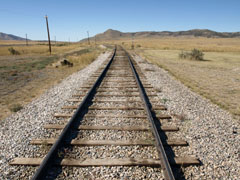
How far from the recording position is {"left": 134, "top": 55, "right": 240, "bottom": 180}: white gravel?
10.0 ft

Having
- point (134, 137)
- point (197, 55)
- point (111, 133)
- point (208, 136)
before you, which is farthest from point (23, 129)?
point (197, 55)

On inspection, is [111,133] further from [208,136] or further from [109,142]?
[208,136]

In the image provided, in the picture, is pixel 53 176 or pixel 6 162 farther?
pixel 6 162

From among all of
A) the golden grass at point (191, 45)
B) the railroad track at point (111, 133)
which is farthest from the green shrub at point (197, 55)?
the golden grass at point (191, 45)

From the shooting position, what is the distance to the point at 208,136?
4160mm

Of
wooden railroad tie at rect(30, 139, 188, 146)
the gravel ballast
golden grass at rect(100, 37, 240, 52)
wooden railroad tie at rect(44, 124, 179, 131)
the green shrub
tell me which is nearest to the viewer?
the gravel ballast

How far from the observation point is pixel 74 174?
114 inches

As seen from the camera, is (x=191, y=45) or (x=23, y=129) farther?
(x=191, y=45)

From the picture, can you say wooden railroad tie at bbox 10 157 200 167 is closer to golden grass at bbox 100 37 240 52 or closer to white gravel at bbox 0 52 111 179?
white gravel at bbox 0 52 111 179

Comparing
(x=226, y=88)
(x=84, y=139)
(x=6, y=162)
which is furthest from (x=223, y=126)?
(x=226, y=88)

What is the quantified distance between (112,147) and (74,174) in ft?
3.11

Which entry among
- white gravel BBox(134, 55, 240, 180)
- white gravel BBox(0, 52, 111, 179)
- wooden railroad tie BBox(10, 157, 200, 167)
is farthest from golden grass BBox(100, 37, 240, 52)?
wooden railroad tie BBox(10, 157, 200, 167)

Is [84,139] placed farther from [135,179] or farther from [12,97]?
[12,97]

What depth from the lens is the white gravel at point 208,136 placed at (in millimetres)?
3062
